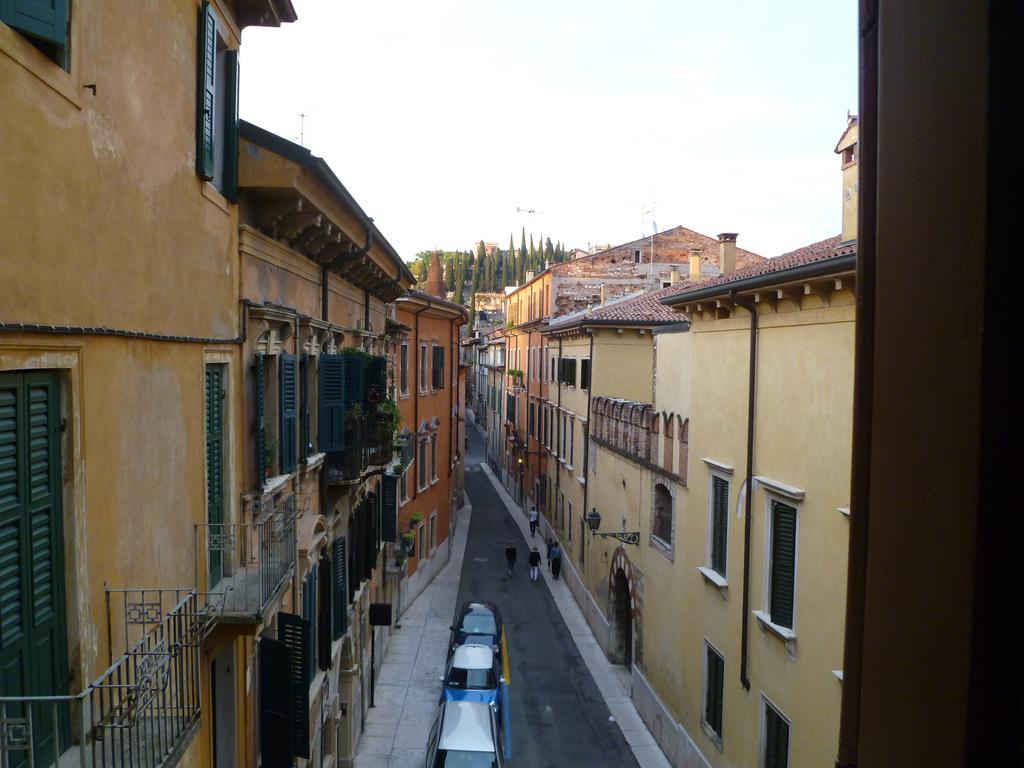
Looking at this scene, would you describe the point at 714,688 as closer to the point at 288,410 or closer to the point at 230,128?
the point at 288,410

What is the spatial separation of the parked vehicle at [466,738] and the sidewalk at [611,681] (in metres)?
3.77

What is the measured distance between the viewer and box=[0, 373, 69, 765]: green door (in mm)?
4168

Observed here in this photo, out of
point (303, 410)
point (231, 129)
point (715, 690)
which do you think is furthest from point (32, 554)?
point (715, 690)

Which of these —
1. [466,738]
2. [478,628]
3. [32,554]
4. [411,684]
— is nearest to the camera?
[32,554]

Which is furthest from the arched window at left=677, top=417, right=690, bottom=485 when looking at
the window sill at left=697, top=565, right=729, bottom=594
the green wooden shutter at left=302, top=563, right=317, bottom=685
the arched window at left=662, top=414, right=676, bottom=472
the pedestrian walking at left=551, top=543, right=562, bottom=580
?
the pedestrian walking at left=551, top=543, right=562, bottom=580

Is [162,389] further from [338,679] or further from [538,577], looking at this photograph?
[538,577]

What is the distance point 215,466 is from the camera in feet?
25.8

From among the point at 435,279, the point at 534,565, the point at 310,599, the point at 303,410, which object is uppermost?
the point at 435,279

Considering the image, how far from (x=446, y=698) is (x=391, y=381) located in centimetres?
842

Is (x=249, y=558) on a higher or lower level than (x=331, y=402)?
lower

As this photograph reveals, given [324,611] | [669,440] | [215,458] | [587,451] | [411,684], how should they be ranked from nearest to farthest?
[215,458] → [324,611] → [669,440] → [411,684] → [587,451]

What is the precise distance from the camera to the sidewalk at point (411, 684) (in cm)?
1709

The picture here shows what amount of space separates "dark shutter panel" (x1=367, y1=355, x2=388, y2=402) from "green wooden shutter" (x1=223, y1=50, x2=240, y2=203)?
637 centimetres

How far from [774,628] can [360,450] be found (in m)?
7.31
